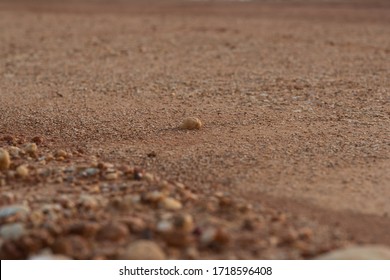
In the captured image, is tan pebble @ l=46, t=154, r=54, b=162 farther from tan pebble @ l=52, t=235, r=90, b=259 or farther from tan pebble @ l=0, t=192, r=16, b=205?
tan pebble @ l=52, t=235, r=90, b=259

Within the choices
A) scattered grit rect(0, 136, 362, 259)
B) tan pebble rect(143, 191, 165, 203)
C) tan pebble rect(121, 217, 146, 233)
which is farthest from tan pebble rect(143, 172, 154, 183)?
tan pebble rect(121, 217, 146, 233)

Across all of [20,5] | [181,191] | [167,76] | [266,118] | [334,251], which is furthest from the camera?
[20,5]

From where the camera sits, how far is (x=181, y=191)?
3.23 m

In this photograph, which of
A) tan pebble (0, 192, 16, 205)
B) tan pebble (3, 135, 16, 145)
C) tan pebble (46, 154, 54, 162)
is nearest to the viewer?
tan pebble (0, 192, 16, 205)

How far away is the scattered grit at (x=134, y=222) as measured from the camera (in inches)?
105

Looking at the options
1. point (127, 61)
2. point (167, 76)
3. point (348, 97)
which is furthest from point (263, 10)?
point (348, 97)

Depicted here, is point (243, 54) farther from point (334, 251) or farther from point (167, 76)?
point (334, 251)

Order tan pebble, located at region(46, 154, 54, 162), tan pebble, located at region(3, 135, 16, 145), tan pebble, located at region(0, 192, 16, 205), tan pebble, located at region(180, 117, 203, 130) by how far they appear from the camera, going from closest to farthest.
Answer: tan pebble, located at region(0, 192, 16, 205) < tan pebble, located at region(46, 154, 54, 162) < tan pebble, located at region(3, 135, 16, 145) < tan pebble, located at region(180, 117, 203, 130)

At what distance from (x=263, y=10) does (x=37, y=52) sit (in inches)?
256

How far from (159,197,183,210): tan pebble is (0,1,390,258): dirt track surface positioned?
1.0 inches

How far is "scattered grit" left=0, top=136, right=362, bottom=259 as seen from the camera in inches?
105

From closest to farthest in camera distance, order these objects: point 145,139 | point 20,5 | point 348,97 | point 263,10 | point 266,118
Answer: point 145,139 < point 266,118 < point 348,97 < point 263,10 < point 20,5

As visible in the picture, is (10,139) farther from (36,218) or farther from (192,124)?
(36,218)

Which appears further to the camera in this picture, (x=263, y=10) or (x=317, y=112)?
(x=263, y=10)
